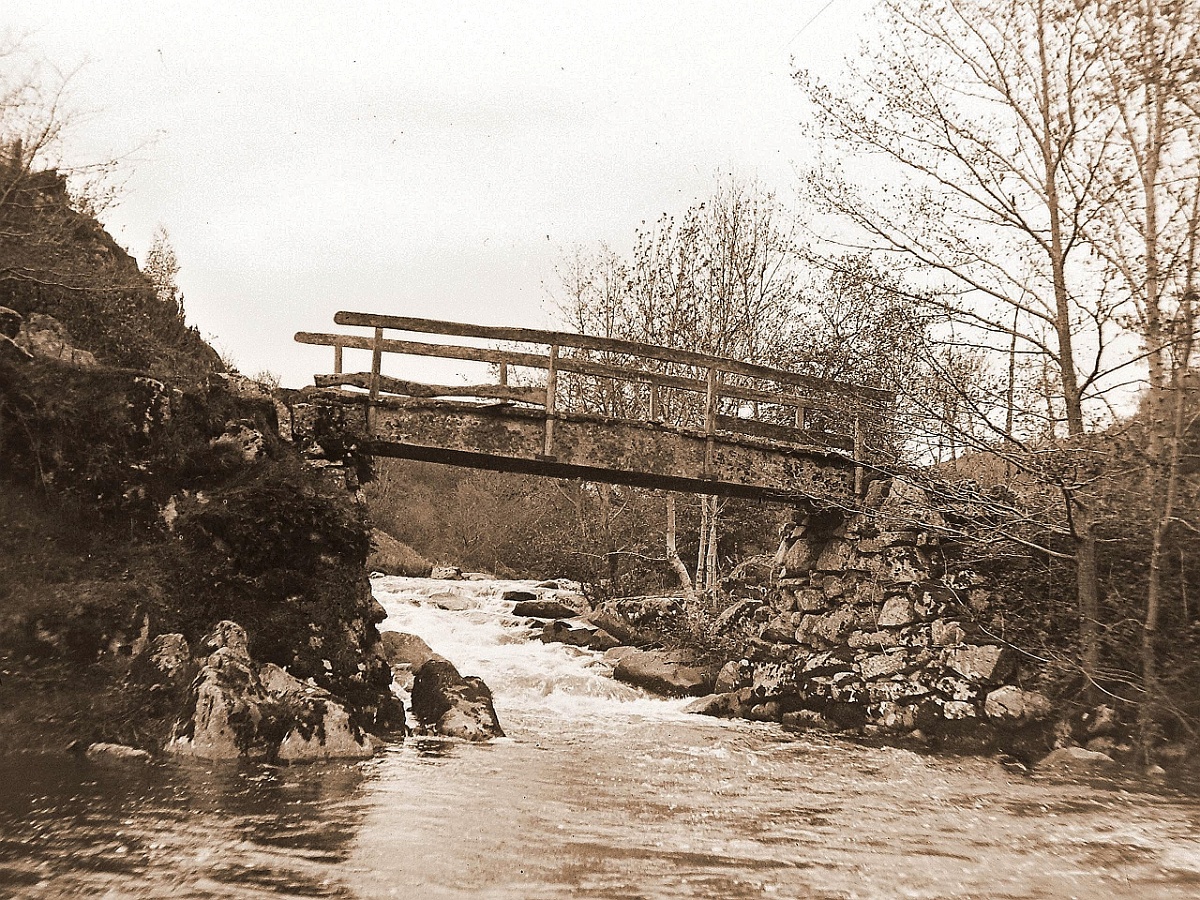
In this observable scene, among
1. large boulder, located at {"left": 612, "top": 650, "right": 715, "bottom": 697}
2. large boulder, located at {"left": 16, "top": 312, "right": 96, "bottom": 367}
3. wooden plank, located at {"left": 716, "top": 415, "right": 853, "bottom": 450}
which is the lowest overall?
large boulder, located at {"left": 612, "top": 650, "right": 715, "bottom": 697}

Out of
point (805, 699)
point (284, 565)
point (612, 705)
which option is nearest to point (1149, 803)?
point (805, 699)

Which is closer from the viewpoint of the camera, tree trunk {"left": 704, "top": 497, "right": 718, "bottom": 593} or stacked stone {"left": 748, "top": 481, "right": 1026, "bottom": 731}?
stacked stone {"left": 748, "top": 481, "right": 1026, "bottom": 731}

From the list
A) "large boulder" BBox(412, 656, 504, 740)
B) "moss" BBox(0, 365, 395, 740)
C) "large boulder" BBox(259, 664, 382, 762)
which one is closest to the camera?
"large boulder" BBox(259, 664, 382, 762)

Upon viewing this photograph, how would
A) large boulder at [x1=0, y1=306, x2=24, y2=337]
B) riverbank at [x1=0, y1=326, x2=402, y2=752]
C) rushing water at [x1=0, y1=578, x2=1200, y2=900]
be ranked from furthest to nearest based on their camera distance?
large boulder at [x1=0, y1=306, x2=24, y2=337]
riverbank at [x1=0, y1=326, x2=402, y2=752]
rushing water at [x1=0, y1=578, x2=1200, y2=900]

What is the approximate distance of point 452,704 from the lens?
11055 mm

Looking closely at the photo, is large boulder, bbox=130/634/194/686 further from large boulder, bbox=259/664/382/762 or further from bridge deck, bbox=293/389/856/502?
bridge deck, bbox=293/389/856/502

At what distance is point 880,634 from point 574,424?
5508 millimetres

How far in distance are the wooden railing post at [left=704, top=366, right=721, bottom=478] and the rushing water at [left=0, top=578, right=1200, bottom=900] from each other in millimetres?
4492

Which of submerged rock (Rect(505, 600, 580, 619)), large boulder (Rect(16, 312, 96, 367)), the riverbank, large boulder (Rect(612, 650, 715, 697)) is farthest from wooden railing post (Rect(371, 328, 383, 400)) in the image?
submerged rock (Rect(505, 600, 580, 619))

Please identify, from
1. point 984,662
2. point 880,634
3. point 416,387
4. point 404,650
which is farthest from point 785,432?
point 404,650

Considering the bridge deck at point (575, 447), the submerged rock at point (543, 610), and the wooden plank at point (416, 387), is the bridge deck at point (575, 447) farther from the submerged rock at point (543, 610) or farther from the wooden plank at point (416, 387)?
the submerged rock at point (543, 610)

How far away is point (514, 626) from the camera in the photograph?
64.8ft

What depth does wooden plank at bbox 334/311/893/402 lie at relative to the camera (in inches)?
472

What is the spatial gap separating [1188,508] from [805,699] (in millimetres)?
5659
